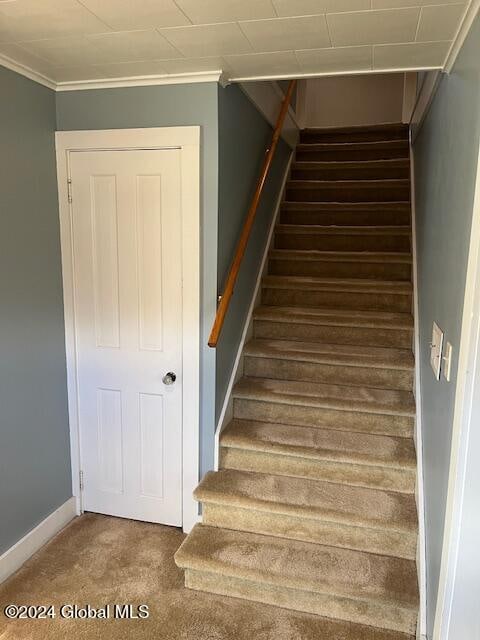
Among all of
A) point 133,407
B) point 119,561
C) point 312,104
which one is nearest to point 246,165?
point 133,407

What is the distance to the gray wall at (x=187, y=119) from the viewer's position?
223 cm

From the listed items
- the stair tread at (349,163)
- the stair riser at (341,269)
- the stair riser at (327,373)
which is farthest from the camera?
the stair tread at (349,163)

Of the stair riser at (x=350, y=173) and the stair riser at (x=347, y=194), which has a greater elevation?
the stair riser at (x=350, y=173)

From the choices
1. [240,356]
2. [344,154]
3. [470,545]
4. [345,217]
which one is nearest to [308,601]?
[470,545]

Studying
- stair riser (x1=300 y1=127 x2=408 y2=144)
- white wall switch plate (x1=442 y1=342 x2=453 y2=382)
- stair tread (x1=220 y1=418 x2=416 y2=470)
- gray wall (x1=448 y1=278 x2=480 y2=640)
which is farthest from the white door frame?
stair riser (x1=300 y1=127 x2=408 y2=144)

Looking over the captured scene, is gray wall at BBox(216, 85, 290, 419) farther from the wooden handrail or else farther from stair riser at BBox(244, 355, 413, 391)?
stair riser at BBox(244, 355, 413, 391)

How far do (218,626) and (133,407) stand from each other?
1089 mm

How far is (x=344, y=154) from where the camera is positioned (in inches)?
172

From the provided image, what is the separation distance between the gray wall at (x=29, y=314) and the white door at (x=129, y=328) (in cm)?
13

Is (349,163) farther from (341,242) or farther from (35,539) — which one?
(35,539)

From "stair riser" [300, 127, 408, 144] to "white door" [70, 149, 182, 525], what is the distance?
2.70 m

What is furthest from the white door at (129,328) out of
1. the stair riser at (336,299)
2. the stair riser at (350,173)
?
the stair riser at (350,173)

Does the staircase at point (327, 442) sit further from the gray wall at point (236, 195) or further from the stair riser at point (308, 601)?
the gray wall at point (236, 195)

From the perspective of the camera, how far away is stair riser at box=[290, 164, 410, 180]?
4.04 metres
